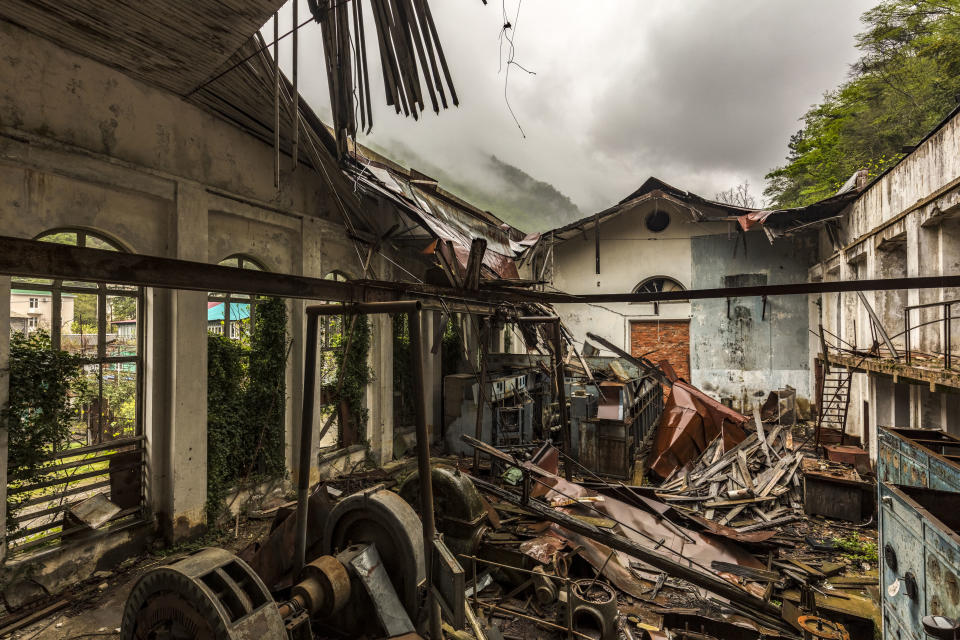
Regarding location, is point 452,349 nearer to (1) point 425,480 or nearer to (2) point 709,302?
(2) point 709,302

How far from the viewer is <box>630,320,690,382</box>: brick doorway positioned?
648 inches

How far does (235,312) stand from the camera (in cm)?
835

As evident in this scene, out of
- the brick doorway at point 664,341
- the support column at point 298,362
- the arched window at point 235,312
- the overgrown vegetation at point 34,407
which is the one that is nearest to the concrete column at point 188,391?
the arched window at point 235,312

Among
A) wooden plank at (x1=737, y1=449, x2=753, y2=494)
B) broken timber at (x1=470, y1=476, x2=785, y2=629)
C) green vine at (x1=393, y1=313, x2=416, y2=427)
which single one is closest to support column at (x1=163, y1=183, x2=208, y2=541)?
broken timber at (x1=470, y1=476, x2=785, y2=629)

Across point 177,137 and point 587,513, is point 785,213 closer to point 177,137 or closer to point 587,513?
point 587,513

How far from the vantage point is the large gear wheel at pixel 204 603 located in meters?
3.06

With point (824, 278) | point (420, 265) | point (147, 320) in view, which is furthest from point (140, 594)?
point (824, 278)

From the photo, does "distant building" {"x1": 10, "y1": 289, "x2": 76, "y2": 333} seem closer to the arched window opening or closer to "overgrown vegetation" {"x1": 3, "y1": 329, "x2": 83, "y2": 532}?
"overgrown vegetation" {"x1": 3, "y1": 329, "x2": 83, "y2": 532}

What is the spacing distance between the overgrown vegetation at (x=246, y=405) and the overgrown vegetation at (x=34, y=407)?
1.87 metres

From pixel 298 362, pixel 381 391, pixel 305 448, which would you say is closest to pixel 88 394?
pixel 298 362

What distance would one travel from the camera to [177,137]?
23.2ft

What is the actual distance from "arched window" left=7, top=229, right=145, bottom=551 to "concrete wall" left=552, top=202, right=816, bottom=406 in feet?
44.2

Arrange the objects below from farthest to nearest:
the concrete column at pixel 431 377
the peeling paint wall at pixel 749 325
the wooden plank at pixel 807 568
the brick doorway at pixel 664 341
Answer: the brick doorway at pixel 664 341 < the peeling paint wall at pixel 749 325 < the concrete column at pixel 431 377 < the wooden plank at pixel 807 568

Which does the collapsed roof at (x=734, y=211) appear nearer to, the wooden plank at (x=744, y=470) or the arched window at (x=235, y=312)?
the wooden plank at (x=744, y=470)
